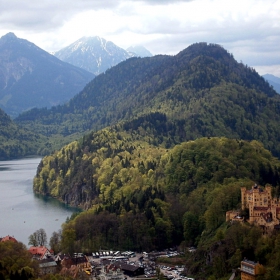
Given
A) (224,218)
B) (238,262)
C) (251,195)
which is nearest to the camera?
(238,262)

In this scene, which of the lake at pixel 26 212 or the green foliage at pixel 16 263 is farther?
the lake at pixel 26 212

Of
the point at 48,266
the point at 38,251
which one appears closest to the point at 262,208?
the point at 48,266

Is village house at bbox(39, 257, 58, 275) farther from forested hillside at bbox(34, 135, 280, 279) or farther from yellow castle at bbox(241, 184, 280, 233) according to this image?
yellow castle at bbox(241, 184, 280, 233)

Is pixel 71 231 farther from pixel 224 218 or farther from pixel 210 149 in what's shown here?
pixel 210 149

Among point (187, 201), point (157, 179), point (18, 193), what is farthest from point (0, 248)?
point (18, 193)

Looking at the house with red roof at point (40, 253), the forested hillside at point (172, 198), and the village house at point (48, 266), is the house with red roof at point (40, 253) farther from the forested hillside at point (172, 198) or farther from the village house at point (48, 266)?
the forested hillside at point (172, 198)

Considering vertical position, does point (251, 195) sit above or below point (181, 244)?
above

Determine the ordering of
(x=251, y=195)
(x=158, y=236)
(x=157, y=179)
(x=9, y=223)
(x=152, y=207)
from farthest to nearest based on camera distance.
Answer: (x=157, y=179), (x=9, y=223), (x=152, y=207), (x=158, y=236), (x=251, y=195)

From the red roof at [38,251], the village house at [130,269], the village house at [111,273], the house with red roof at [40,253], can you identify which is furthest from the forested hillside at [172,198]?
the village house at [111,273]
